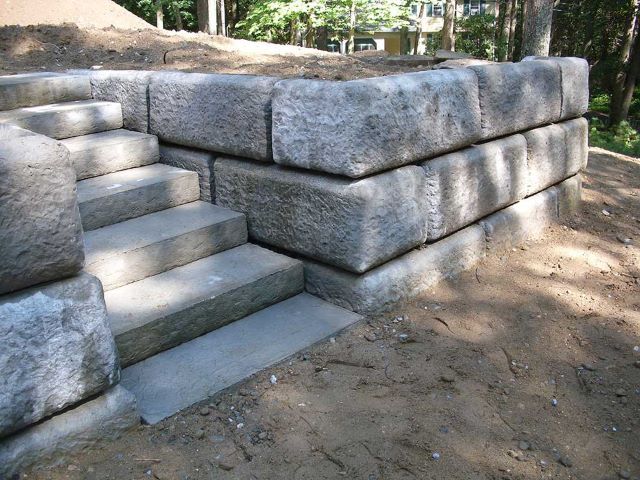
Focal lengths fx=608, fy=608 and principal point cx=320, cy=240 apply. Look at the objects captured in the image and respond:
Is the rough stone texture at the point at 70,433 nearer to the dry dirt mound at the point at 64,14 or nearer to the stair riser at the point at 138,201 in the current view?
the stair riser at the point at 138,201

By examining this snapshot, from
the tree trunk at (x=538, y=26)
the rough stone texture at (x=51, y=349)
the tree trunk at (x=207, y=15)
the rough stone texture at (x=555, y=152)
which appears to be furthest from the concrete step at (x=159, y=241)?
the tree trunk at (x=207, y=15)

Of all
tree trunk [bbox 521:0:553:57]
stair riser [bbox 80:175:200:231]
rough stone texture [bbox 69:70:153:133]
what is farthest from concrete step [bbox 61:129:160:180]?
tree trunk [bbox 521:0:553:57]

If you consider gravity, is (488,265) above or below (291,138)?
below

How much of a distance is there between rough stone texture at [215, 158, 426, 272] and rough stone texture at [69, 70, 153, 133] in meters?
0.89

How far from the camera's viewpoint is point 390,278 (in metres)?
3.47

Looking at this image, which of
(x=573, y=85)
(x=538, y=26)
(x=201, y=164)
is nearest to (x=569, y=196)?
(x=573, y=85)

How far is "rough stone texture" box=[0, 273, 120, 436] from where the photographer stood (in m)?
2.09

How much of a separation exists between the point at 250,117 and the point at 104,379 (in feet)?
5.93

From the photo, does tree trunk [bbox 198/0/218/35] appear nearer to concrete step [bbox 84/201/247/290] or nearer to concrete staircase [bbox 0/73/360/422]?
concrete staircase [bbox 0/73/360/422]

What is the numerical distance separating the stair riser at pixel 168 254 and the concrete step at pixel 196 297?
0.04m

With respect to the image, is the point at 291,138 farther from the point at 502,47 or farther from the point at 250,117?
the point at 502,47

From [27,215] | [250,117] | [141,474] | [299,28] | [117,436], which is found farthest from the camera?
[299,28]

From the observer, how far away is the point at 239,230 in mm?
3746

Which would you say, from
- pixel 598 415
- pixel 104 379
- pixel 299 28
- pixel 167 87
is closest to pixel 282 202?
pixel 167 87
